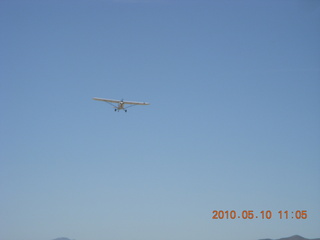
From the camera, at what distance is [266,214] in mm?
127500

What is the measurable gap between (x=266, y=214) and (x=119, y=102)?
304 feet

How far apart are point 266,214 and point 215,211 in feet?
47.9

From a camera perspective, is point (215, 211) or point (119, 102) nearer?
point (215, 211)

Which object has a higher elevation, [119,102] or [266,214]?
[119,102]

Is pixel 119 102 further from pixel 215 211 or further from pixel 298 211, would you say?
pixel 298 211

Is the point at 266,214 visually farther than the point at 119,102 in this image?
No

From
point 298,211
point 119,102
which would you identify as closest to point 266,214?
point 298,211

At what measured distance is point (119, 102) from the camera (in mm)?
199125

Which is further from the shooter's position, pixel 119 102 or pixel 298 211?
pixel 119 102

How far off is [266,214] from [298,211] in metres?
8.74

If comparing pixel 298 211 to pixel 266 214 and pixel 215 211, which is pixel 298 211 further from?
pixel 215 211

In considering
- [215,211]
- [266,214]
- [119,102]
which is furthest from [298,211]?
[119,102]

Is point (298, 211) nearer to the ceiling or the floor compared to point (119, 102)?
nearer to the floor

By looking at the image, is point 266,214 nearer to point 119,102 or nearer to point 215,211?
point 215,211
